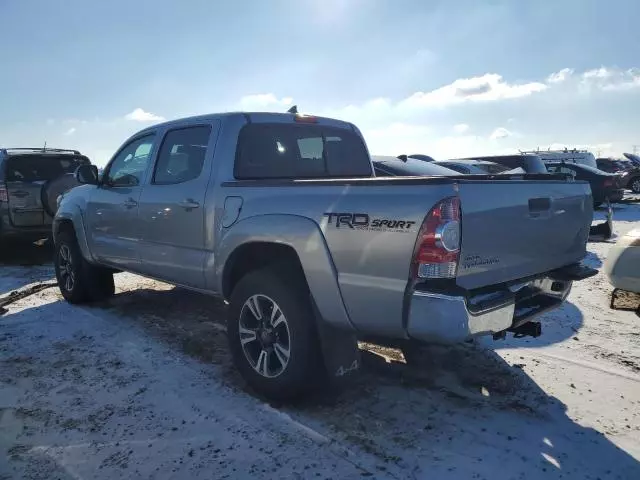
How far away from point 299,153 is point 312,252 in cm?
146

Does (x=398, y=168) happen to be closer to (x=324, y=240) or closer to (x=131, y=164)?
(x=131, y=164)

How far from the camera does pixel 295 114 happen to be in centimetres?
451

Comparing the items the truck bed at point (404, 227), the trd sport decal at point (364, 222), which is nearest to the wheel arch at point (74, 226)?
the truck bed at point (404, 227)

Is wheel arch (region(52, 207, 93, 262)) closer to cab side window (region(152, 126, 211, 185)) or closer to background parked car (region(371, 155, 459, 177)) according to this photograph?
cab side window (region(152, 126, 211, 185))

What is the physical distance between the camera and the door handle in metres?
3.97

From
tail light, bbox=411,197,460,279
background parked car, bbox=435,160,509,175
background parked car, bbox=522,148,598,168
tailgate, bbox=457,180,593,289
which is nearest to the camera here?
tail light, bbox=411,197,460,279

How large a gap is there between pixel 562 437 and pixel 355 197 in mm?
1835

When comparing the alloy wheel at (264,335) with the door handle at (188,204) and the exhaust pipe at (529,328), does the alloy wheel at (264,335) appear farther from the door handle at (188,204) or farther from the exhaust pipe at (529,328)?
the exhaust pipe at (529,328)

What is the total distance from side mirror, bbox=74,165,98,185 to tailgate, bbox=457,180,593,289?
413 centimetres

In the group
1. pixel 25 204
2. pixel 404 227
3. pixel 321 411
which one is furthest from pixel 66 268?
pixel 404 227

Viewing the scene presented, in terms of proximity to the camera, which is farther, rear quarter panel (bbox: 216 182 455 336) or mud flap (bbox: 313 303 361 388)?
mud flap (bbox: 313 303 361 388)

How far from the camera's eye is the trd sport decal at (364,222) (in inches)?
103

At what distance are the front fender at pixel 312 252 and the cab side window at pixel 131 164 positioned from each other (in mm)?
1928

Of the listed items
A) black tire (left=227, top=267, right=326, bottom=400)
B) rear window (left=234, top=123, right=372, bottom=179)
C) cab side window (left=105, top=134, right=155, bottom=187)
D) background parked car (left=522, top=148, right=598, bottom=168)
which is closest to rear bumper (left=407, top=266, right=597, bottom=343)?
black tire (left=227, top=267, right=326, bottom=400)
